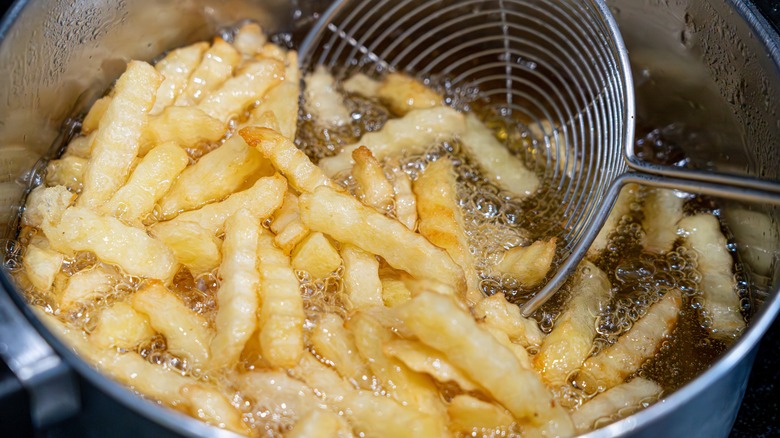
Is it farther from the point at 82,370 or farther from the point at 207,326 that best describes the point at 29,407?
the point at 207,326

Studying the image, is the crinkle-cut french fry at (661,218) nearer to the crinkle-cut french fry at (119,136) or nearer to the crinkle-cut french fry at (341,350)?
the crinkle-cut french fry at (341,350)

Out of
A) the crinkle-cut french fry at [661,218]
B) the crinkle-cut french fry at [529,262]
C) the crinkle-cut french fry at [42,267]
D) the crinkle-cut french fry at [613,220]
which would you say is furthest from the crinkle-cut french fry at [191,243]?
the crinkle-cut french fry at [661,218]

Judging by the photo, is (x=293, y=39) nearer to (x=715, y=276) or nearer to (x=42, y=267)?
(x=42, y=267)

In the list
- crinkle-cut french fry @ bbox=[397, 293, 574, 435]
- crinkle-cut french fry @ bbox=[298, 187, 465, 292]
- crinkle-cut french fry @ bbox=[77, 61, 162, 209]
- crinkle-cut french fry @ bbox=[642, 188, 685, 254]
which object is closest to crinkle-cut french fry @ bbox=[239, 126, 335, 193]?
crinkle-cut french fry @ bbox=[298, 187, 465, 292]

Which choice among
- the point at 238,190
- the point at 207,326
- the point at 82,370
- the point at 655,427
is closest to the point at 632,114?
the point at 655,427

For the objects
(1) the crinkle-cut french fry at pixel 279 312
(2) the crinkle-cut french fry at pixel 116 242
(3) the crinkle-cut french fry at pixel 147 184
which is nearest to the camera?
(1) the crinkle-cut french fry at pixel 279 312

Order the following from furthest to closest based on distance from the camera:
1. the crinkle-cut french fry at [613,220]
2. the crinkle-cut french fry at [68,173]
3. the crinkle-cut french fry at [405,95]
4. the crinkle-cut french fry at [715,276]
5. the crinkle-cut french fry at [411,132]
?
the crinkle-cut french fry at [405,95], the crinkle-cut french fry at [411,132], the crinkle-cut french fry at [613,220], the crinkle-cut french fry at [68,173], the crinkle-cut french fry at [715,276]
